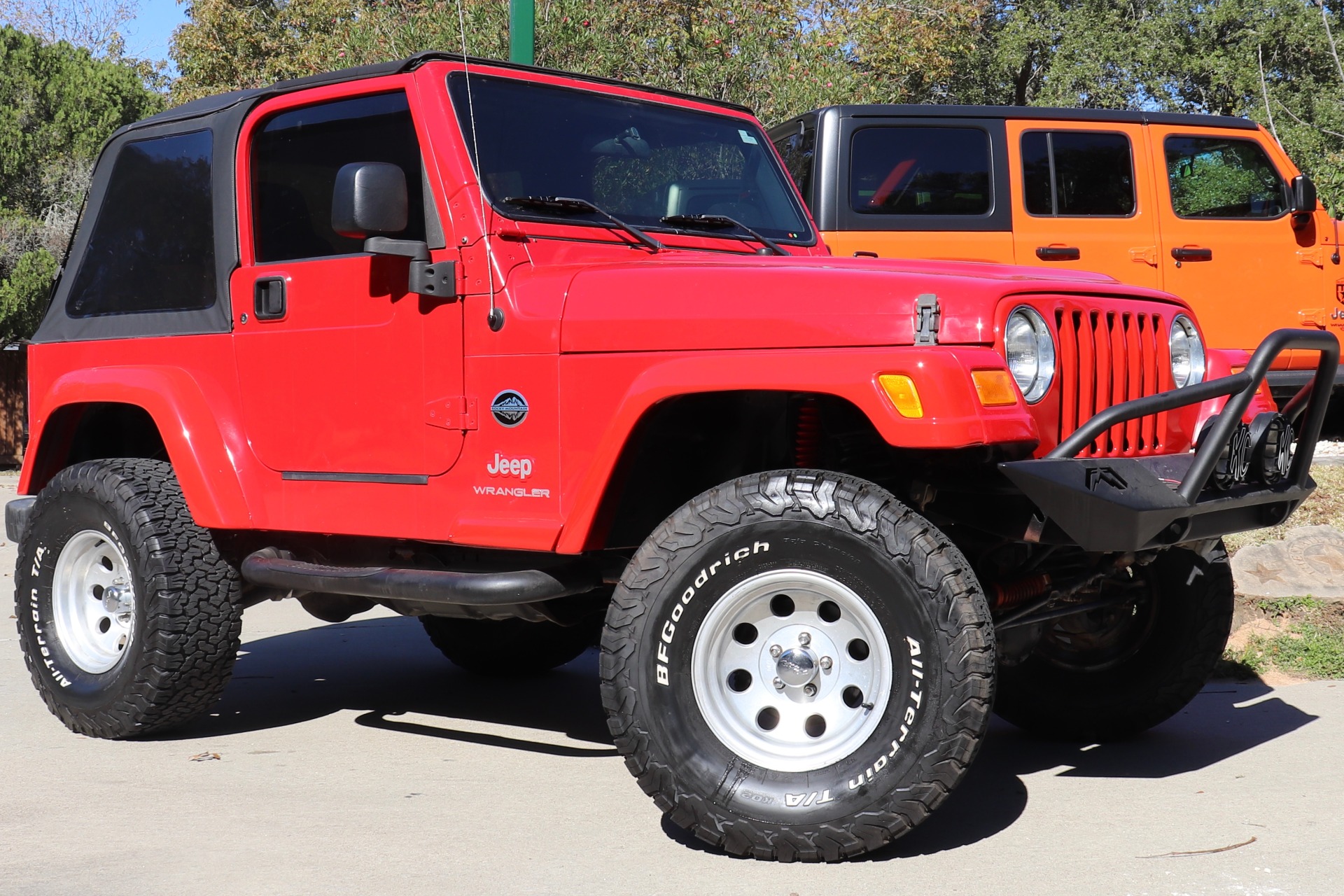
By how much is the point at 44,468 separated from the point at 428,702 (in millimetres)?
1784

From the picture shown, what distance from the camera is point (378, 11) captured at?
1552 cm

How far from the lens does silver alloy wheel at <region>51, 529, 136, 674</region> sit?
534 centimetres

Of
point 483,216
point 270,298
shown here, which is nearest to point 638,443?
point 483,216

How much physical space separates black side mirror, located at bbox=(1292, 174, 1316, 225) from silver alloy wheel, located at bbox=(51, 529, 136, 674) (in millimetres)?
7099

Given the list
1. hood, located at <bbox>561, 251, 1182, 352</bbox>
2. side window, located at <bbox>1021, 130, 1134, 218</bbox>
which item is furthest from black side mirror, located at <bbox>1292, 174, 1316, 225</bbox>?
hood, located at <bbox>561, 251, 1182, 352</bbox>

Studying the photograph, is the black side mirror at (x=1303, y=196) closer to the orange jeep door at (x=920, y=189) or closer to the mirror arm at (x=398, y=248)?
the orange jeep door at (x=920, y=189)

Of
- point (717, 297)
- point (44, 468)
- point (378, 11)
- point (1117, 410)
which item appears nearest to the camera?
point (1117, 410)

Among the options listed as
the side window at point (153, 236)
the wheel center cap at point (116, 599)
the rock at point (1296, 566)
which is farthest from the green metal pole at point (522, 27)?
the rock at point (1296, 566)

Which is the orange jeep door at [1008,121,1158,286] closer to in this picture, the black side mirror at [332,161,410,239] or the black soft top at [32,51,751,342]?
the black soft top at [32,51,751,342]

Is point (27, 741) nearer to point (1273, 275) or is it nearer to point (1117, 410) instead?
point (1117, 410)

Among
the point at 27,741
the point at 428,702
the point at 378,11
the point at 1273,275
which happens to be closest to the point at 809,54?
the point at 378,11

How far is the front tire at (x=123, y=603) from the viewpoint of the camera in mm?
5004

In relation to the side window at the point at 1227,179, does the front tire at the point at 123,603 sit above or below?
below

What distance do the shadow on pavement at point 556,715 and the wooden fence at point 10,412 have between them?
605 inches
